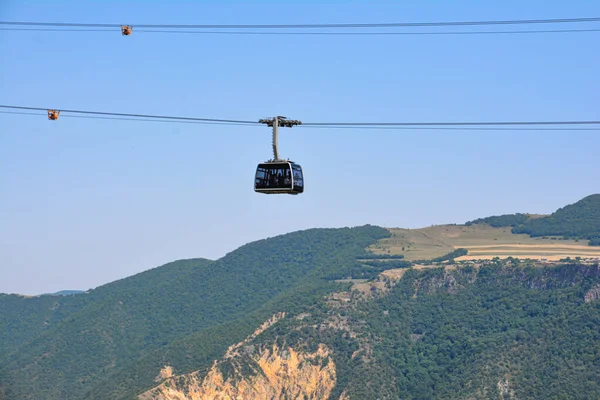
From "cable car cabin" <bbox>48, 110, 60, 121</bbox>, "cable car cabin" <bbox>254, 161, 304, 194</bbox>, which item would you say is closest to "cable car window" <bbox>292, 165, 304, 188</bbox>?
"cable car cabin" <bbox>254, 161, 304, 194</bbox>

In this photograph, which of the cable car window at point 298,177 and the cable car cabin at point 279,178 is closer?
the cable car cabin at point 279,178

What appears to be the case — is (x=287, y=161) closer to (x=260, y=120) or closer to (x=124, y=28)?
(x=260, y=120)

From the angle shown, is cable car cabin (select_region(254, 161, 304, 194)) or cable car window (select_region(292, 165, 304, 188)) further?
A: cable car window (select_region(292, 165, 304, 188))

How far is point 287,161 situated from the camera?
68562 millimetres

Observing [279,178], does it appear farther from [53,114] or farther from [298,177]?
[53,114]

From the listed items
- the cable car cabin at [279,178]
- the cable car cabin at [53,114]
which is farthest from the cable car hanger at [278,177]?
the cable car cabin at [53,114]

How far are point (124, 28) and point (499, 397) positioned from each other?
146 meters

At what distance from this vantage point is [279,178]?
2721 inches

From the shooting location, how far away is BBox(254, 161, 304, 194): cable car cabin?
6850cm

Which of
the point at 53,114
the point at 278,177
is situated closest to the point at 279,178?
the point at 278,177

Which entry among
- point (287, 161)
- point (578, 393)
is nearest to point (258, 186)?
point (287, 161)

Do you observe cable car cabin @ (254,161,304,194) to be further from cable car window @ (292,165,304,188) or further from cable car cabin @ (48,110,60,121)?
cable car cabin @ (48,110,60,121)

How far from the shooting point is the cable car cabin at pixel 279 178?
6850 centimetres

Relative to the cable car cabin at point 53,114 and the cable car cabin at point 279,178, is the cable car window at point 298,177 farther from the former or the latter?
the cable car cabin at point 53,114
